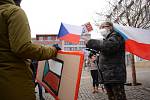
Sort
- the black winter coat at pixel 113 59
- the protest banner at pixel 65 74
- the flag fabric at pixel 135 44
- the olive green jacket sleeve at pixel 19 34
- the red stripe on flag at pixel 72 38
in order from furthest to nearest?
the red stripe on flag at pixel 72 38 < the flag fabric at pixel 135 44 < the black winter coat at pixel 113 59 < the protest banner at pixel 65 74 < the olive green jacket sleeve at pixel 19 34

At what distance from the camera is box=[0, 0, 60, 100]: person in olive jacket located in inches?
122

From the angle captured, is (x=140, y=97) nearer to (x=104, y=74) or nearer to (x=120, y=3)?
(x=104, y=74)

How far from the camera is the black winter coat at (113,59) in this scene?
5.89 m

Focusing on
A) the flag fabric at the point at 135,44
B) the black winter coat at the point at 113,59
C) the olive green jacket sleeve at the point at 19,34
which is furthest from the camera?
the flag fabric at the point at 135,44

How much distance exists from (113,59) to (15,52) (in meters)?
3.14

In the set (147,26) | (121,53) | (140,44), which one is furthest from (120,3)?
(121,53)

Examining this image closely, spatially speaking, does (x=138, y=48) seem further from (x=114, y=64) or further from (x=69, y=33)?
(x=69, y=33)

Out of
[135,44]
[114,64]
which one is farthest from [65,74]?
[135,44]

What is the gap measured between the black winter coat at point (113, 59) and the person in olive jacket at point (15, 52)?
279cm

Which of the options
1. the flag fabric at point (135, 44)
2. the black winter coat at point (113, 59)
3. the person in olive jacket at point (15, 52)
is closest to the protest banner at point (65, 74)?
the person in olive jacket at point (15, 52)

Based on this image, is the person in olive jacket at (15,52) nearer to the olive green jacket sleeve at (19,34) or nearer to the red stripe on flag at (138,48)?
the olive green jacket sleeve at (19,34)

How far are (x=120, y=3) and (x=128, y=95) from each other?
6927mm

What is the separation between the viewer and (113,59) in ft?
19.8

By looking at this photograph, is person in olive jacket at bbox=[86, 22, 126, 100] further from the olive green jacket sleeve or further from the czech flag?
the czech flag
